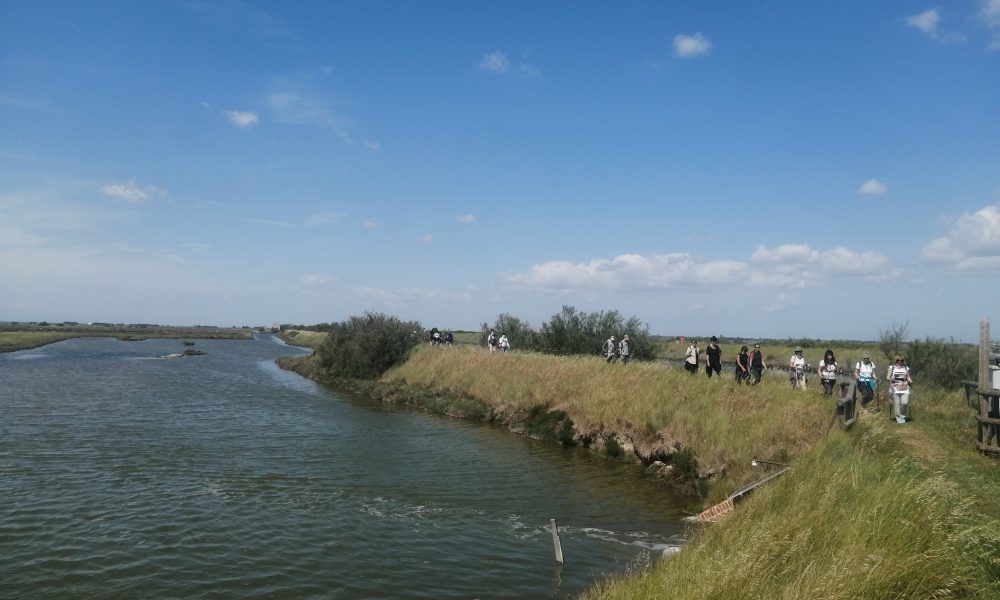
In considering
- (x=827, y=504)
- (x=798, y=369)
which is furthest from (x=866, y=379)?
(x=827, y=504)

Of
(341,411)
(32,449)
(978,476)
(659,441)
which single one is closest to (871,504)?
(978,476)

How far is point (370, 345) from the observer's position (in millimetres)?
47562

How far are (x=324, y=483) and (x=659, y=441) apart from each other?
430 inches

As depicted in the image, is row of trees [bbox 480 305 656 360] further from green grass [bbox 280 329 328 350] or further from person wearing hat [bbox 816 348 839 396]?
green grass [bbox 280 329 328 350]

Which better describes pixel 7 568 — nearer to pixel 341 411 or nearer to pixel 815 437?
pixel 815 437

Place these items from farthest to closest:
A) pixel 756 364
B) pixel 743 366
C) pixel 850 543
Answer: pixel 743 366, pixel 756 364, pixel 850 543

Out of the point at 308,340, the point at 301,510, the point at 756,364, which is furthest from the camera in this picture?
the point at 308,340

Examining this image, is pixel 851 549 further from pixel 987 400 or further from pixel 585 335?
pixel 585 335

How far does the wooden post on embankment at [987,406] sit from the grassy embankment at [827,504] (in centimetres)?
44

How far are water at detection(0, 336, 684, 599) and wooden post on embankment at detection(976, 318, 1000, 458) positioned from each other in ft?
23.6

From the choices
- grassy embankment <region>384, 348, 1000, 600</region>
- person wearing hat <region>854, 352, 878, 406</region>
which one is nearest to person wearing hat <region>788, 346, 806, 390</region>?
grassy embankment <region>384, 348, 1000, 600</region>

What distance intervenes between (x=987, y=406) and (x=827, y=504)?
28.3 ft

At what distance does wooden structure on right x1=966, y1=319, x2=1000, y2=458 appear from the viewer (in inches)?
537

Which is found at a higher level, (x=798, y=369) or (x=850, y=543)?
(x=798, y=369)
